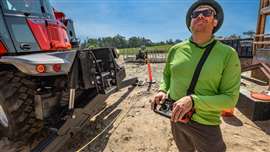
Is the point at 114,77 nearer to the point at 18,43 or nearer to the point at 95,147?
the point at 95,147

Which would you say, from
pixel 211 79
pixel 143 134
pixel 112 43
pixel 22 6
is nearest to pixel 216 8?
pixel 211 79

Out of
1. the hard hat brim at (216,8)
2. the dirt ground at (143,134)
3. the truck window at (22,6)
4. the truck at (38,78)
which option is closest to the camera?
the hard hat brim at (216,8)

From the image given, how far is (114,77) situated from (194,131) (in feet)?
8.51

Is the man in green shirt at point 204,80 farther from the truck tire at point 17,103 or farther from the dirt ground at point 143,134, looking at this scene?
the truck tire at point 17,103

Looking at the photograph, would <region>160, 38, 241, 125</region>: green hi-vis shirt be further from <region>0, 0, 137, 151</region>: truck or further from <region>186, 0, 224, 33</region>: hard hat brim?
Answer: <region>0, 0, 137, 151</region>: truck

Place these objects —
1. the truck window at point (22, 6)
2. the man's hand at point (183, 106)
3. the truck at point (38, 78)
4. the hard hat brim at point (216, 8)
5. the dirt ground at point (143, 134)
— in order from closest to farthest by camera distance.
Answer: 1. the man's hand at point (183, 106)
2. the hard hat brim at point (216, 8)
3. the truck at point (38, 78)
4. the dirt ground at point (143, 134)
5. the truck window at point (22, 6)

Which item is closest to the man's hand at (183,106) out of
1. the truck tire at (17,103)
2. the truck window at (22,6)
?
the truck tire at (17,103)

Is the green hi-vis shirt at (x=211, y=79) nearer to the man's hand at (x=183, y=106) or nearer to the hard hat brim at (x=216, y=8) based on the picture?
the man's hand at (x=183, y=106)

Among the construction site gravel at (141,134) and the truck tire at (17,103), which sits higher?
the truck tire at (17,103)

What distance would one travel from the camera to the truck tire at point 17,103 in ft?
8.11

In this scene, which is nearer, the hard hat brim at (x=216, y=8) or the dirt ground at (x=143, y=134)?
the hard hat brim at (x=216, y=8)

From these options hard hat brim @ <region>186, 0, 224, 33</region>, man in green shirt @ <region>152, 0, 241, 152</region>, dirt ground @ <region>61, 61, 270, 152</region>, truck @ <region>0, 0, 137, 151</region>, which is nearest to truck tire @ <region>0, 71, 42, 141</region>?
truck @ <region>0, 0, 137, 151</region>

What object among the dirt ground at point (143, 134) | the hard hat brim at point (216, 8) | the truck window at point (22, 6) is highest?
the truck window at point (22, 6)

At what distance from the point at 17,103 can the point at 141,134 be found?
1.76 metres
